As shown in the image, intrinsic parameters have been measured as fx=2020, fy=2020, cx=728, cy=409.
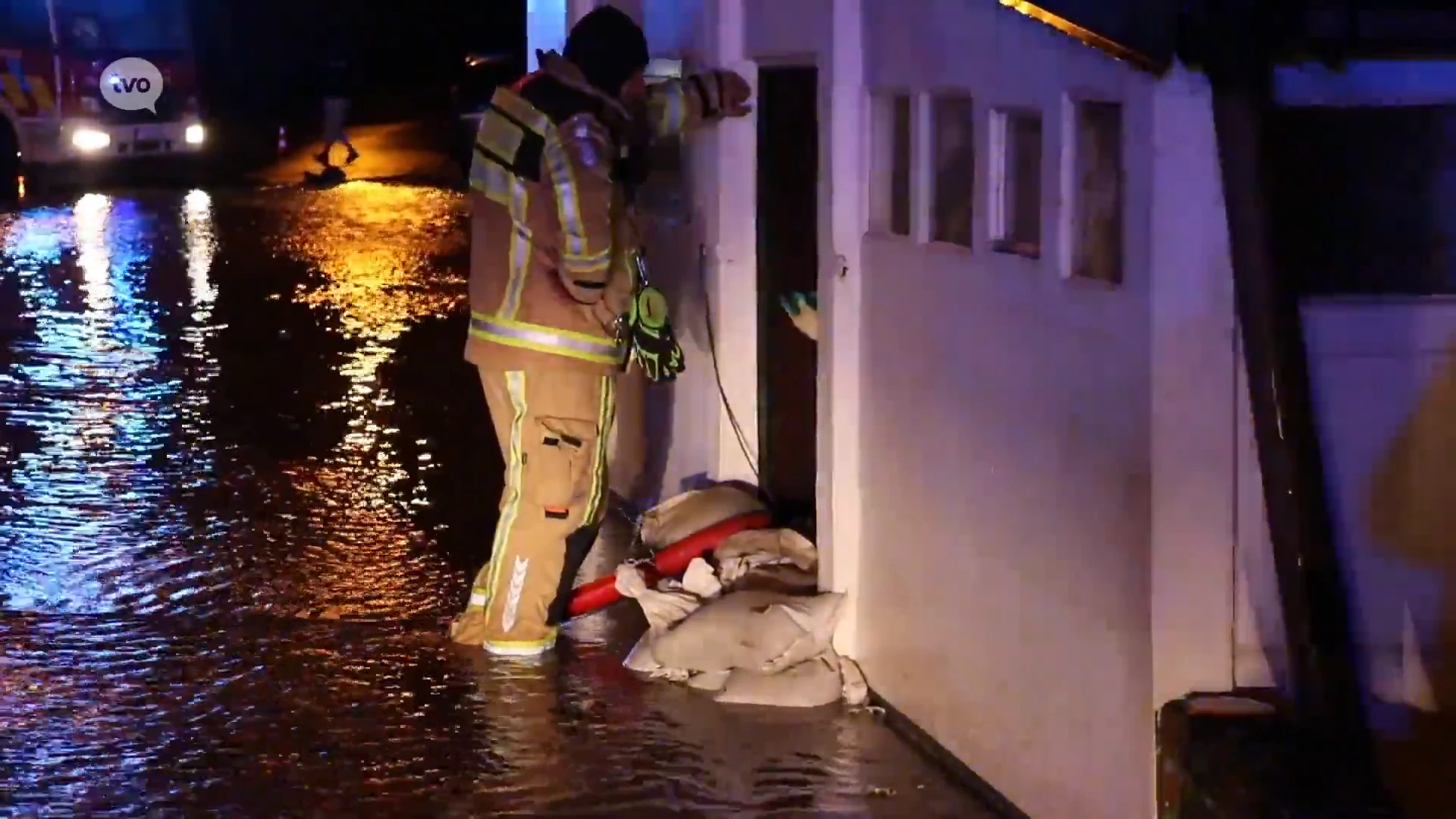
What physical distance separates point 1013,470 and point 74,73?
71.7ft

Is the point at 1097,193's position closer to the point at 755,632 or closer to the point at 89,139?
the point at 755,632

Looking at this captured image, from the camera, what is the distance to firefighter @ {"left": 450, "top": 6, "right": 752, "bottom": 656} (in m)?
5.80

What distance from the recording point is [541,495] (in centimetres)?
611

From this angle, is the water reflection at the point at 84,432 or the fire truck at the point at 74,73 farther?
the fire truck at the point at 74,73

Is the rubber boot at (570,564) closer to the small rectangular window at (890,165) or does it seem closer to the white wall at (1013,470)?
A: the white wall at (1013,470)

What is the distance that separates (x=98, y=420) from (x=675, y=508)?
15.1ft

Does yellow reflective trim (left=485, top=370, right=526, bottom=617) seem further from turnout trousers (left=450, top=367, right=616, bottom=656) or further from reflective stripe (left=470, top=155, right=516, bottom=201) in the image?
reflective stripe (left=470, top=155, right=516, bottom=201)

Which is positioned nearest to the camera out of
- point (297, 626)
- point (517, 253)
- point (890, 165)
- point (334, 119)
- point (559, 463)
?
point (890, 165)

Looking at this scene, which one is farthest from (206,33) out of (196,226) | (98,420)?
(98,420)

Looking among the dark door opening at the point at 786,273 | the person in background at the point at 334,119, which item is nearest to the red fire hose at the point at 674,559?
the dark door opening at the point at 786,273

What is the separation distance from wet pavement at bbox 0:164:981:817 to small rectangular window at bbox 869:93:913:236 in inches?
53.6

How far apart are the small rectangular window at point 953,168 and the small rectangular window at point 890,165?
0.64ft

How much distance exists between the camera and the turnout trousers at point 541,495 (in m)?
6.05

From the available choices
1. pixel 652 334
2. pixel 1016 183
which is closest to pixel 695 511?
pixel 652 334
